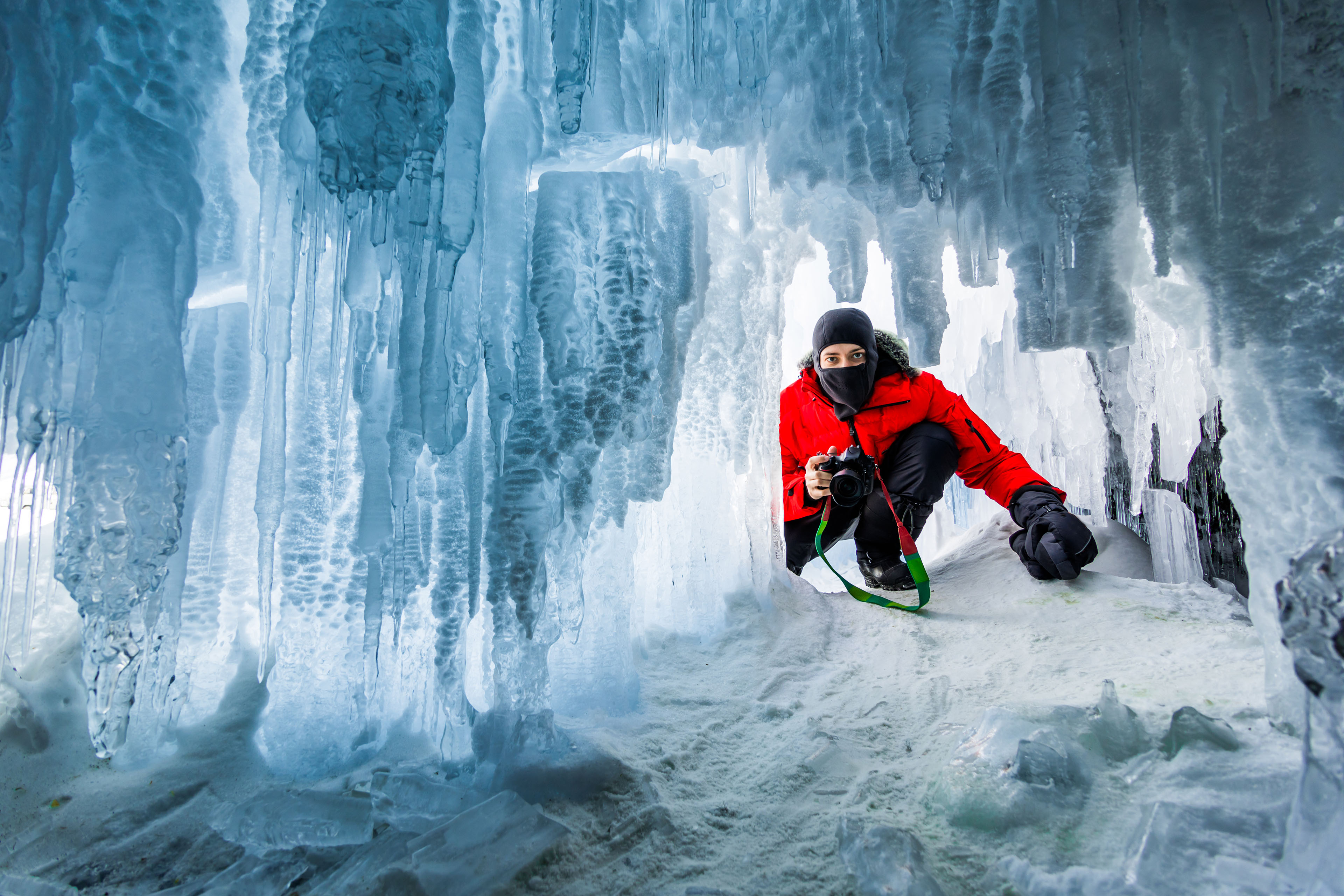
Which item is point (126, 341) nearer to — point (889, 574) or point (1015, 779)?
point (1015, 779)

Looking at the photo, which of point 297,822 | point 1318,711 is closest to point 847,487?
point 1318,711

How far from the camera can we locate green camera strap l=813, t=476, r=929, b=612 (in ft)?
8.53

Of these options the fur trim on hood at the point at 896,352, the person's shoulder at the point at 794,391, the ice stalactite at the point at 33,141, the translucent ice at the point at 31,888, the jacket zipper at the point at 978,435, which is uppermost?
the ice stalactite at the point at 33,141

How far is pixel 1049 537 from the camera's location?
258cm

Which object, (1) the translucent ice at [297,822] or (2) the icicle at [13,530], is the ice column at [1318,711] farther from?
(2) the icicle at [13,530]

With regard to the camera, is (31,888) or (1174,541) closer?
(31,888)

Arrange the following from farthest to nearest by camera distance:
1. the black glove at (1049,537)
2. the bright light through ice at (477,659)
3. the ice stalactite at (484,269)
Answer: the black glove at (1049,537), the bright light through ice at (477,659), the ice stalactite at (484,269)

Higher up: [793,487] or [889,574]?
[793,487]

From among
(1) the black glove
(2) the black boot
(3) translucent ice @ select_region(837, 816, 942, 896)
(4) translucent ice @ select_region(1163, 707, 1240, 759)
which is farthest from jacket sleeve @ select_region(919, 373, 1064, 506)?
(3) translucent ice @ select_region(837, 816, 942, 896)

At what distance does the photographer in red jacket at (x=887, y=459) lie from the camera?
8.89ft

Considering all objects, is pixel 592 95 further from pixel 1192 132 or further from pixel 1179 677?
pixel 1179 677

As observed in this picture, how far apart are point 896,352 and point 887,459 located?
502 mm

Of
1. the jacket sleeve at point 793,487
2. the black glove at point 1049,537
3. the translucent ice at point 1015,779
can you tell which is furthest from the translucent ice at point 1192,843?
the jacket sleeve at point 793,487

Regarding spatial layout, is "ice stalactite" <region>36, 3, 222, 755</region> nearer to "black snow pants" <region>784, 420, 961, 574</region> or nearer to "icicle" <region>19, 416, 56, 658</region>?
"icicle" <region>19, 416, 56, 658</region>
